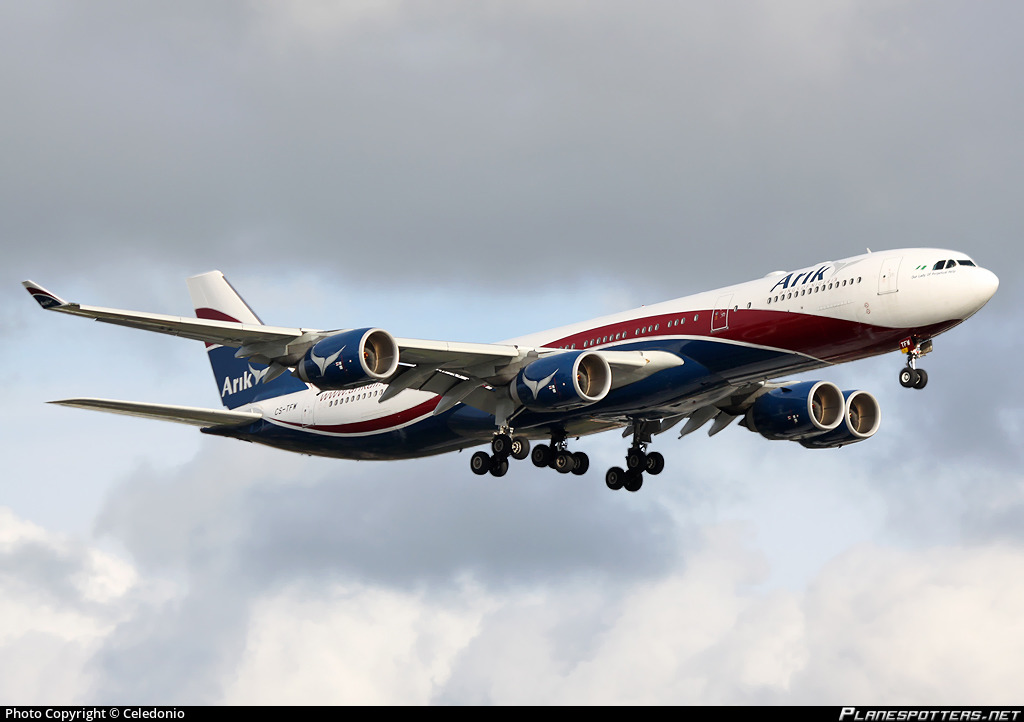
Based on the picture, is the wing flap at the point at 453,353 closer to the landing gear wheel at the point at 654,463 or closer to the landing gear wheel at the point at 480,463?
the landing gear wheel at the point at 480,463

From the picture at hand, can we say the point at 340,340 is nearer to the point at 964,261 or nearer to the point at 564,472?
the point at 564,472

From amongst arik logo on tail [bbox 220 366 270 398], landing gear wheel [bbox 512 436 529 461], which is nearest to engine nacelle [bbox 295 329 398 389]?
landing gear wheel [bbox 512 436 529 461]

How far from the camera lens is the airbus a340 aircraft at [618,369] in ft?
144

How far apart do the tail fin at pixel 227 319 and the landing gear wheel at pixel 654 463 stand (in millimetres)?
16905

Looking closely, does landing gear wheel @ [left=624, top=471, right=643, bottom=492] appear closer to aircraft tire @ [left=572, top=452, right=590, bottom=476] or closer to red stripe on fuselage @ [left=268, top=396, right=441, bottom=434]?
aircraft tire @ [left=572, top=452, right=590, bottom=476]

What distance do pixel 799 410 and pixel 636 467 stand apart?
6.64 m

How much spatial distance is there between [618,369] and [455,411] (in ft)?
26.9

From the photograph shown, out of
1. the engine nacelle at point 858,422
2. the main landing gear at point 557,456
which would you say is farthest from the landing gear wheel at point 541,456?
the engine nacelle at point 858,422

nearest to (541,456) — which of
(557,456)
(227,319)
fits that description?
(557,456)

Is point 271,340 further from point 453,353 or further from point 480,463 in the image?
point 480,463

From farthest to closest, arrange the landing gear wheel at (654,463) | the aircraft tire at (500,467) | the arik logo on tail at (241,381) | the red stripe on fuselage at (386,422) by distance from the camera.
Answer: the arik logo on tail at (241,381) < the landing gear wheel at (654,463) < the red stripe on fuselage at (386,422) < the aircraft tire at (500,467)

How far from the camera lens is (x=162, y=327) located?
44312 mm

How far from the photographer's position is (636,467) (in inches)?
2174

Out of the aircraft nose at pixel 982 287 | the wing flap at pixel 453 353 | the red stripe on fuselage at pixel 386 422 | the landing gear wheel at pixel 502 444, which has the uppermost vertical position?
the red stripe on fuselage at pixel 386 422
